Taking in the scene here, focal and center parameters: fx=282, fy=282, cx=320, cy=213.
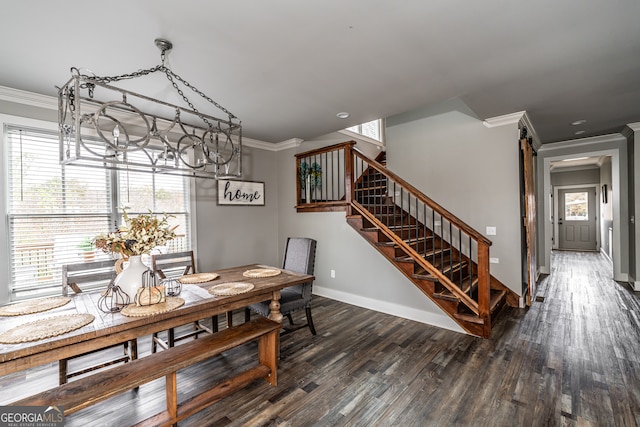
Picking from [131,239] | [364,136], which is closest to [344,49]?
[131,239]

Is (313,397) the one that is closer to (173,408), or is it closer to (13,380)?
(173,408)

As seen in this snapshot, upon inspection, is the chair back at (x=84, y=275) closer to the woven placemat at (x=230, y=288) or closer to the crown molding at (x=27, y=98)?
the woven placemat at (x=230, y=288)

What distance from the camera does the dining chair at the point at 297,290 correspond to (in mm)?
2794

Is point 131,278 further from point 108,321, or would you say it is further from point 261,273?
point 261,273

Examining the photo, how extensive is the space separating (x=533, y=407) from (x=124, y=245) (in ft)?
9.78

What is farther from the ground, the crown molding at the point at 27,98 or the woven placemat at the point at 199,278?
the crown molding at the point at 27,98

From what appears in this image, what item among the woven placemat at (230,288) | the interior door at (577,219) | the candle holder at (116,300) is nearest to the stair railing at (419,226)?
the woven placemat at (230,288)

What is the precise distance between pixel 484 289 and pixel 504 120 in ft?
7.71

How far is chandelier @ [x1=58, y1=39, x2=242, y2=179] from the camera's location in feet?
5.54

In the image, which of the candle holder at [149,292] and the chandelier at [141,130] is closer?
the chandelier at [141,130]

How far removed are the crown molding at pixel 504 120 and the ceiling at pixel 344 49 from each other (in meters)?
0.29

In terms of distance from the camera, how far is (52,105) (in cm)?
298

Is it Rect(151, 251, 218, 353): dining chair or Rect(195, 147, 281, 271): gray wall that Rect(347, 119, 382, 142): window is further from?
Rect(151, 251, 218, 353): dining chair

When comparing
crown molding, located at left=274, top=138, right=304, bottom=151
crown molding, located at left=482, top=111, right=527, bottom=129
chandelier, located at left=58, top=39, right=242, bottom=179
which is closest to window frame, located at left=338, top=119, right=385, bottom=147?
crown molding, located at left=274, top=138, right=304, bottom=151
